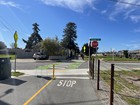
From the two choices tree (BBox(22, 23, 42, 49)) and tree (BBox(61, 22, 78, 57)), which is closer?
tree (BBox(61, 22, 78, 57))

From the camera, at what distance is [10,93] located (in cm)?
1220

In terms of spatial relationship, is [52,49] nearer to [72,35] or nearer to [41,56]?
[41,56]

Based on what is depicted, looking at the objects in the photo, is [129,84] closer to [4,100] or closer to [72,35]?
[4,100]

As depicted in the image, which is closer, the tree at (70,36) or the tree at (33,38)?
the tree at (70,36)

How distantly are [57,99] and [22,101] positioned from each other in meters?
1.37

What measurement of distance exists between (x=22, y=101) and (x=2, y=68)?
866cm

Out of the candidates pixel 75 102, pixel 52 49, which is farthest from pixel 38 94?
pixel 52 49

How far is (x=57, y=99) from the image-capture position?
10.8m

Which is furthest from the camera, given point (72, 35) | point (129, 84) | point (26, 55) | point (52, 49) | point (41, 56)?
point (72, 35)

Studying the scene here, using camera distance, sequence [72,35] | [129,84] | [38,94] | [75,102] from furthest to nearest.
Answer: [72,35] < [129,84] < [38,94] < [75,102]

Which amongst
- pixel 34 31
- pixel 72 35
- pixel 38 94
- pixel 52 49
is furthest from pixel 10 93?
pixel 34 31

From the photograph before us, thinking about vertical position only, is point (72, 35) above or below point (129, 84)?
above

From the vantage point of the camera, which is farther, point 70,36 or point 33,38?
point 33,38

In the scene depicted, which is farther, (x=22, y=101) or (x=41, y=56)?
(x=41, y=56)
